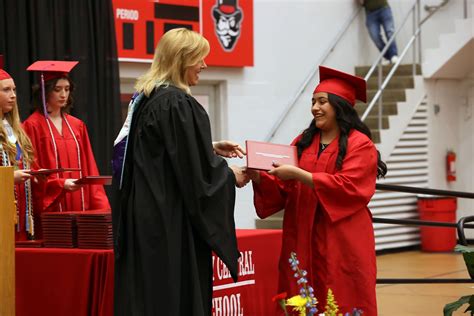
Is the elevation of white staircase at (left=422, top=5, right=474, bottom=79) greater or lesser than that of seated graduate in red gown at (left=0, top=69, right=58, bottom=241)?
greater

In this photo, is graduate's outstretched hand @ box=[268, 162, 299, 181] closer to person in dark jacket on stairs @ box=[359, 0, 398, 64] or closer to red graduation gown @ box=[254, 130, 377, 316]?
red graduation gown @ box=[254, 130, 377, 316]

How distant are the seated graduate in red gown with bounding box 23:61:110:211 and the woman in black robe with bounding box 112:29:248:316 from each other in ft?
5.01

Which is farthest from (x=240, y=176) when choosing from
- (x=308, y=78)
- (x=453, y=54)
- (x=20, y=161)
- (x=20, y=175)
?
(x=453, y=54)

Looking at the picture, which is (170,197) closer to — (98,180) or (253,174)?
(253,174)

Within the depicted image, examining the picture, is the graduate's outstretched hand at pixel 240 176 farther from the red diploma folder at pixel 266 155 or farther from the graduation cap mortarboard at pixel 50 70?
the graduation cap mortarboard at pixel 50 70

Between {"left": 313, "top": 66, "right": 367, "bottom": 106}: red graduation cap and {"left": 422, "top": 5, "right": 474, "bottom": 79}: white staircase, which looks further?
{"left": 422, "top": 5, "right": 474, "bottom": 79}: white staircase

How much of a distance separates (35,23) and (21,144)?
2939mm

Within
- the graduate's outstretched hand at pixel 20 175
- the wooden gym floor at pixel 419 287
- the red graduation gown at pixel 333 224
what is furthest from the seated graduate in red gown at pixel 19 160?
the wooden gym floor at pixel 419 287

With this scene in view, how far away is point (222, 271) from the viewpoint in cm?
497

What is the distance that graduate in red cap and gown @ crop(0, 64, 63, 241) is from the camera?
205 inches

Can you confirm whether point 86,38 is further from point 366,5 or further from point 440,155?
point 440,155

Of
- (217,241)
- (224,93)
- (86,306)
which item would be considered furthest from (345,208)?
(224,93)

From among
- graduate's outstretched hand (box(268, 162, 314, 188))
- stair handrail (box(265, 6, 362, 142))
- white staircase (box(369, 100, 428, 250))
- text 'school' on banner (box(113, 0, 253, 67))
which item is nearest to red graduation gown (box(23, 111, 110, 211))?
graduate's outstretched hand (box(268, 162, 314, 188))

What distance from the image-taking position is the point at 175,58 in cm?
422
